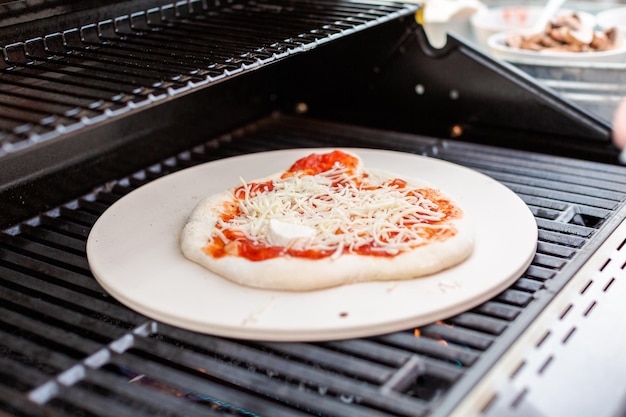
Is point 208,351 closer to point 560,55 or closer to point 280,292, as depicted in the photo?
point 280,292

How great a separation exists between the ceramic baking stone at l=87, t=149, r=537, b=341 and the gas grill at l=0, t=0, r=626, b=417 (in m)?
0.04

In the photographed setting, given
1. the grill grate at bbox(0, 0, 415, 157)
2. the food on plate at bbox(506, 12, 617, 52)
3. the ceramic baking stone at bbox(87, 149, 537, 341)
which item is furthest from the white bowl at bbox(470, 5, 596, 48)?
the ceramic baking stone at bbox(87, 149, 537, 341)

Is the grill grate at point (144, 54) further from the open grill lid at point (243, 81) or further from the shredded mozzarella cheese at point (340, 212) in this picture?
the shredded mozzarella cheese at point (340, 212)

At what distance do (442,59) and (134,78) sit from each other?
120 cm

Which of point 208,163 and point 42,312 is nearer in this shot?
point 42,312

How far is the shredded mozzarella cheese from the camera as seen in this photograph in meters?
1.67

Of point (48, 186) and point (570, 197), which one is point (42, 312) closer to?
point (48, 186)

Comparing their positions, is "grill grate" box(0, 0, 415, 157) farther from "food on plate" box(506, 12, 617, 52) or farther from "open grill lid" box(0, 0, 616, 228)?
"food on plate" box(506, 12, 617, 52)

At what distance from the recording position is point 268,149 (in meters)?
2.48

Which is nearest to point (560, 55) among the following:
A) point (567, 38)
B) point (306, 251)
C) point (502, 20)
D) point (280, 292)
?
point (567, 38)

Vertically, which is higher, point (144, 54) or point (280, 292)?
point (144, 54)

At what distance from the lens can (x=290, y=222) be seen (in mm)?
1752

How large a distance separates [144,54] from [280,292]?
70 cm

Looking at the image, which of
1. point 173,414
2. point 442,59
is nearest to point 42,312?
point 173,414
